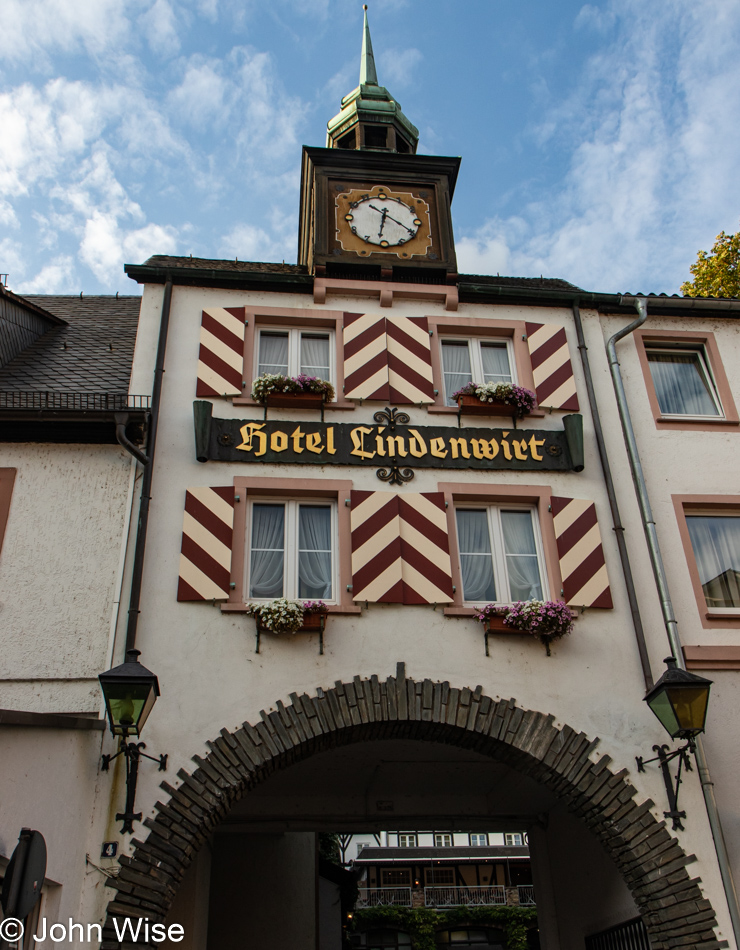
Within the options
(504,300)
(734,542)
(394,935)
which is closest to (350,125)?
(504,300)

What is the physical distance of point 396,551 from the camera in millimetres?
9609

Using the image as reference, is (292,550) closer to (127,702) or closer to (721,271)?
(127,702)

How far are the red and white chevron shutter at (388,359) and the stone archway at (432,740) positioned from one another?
3.47m

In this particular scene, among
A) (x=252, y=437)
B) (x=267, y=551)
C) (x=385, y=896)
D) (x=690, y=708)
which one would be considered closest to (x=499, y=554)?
(x=267, y=551)

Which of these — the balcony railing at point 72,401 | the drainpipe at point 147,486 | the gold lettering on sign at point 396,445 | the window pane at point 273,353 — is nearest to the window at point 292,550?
the gold lettering on sign at point 396,445

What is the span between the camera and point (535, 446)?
1065cm

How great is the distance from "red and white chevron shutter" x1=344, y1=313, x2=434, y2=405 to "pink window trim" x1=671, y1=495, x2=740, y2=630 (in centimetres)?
327

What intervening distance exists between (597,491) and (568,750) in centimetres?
314

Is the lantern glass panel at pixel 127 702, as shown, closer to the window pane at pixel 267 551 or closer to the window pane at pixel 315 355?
the window pane at pixel 267 551

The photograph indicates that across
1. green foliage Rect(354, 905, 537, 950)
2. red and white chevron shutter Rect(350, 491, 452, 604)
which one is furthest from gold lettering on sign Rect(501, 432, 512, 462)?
green foliage Rect(354, 905, 537, 950)

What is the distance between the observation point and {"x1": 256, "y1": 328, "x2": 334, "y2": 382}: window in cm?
1121

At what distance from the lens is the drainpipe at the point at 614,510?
368 inches

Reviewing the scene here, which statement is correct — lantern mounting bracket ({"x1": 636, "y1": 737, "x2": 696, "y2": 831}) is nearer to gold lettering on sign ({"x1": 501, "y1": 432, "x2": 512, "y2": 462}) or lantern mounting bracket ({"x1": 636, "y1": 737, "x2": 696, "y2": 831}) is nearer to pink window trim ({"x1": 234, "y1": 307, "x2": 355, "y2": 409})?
gold lettering on sign ({"x1": 501, "y1": 432, "x2": 512, "y2": 462})

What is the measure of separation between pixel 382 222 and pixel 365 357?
2.50m
